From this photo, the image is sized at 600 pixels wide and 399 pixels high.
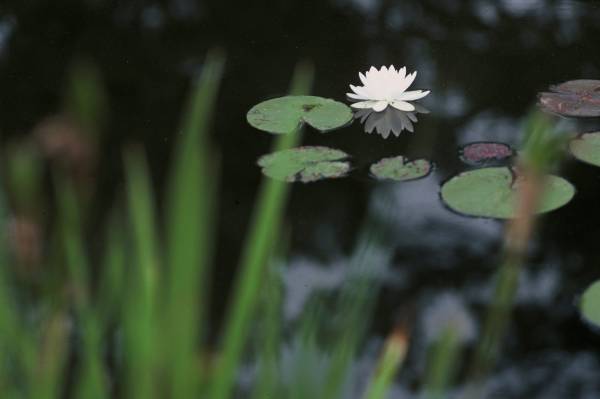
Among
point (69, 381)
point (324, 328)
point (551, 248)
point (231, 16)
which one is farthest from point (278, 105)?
point (324, 328)

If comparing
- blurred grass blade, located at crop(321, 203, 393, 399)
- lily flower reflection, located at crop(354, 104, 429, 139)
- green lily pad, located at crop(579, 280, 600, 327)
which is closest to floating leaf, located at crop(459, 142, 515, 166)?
lily flower reflection, located at crop(354, 104, 429, 139)

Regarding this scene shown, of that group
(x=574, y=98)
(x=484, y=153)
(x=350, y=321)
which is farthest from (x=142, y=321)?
(x=574, y=98)

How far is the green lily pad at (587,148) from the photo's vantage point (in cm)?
183

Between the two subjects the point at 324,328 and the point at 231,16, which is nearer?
the point at 324,328

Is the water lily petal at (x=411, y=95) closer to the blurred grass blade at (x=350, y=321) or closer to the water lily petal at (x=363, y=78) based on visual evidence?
the water lily petal at (x=363, y=78)

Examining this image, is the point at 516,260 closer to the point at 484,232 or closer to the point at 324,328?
the point at 324,328

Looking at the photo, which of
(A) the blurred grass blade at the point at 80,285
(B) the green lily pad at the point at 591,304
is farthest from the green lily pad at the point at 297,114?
(A) the blurred grass blade at the point at 80,285

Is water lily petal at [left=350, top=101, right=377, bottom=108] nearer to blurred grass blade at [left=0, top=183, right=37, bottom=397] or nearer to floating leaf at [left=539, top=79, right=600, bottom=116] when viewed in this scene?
floating leaf at [left=539, top=79, right=600, bottom=116]

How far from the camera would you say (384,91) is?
2.03m

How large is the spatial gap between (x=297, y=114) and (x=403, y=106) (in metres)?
0.23

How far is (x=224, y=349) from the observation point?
686 mm

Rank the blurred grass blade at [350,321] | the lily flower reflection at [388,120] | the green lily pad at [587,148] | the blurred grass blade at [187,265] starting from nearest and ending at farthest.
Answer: the blurred grass blade at [187,265] → the blurred grass blade at [350,321] → the green lily pad at [587,148] → the lily flower reflection at [388,120]

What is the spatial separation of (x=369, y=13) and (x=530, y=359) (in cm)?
127

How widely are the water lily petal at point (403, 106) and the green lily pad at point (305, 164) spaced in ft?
0.66
